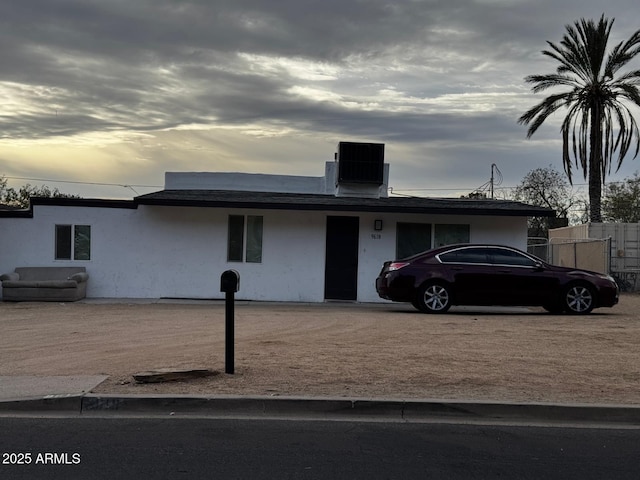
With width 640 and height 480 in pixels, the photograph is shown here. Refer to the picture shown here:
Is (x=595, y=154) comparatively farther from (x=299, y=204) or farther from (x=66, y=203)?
(x=66, y=203)

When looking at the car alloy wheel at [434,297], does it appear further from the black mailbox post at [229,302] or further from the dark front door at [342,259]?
the black mailbox post at [229,302]

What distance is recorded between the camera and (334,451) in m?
5.86

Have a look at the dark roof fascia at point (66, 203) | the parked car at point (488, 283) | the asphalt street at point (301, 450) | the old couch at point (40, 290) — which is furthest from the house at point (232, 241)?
the asphalt street at point (301, 450)

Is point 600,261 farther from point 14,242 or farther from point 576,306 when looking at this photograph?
point 14,242

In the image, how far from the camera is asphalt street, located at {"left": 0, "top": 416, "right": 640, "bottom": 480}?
5.37 meters

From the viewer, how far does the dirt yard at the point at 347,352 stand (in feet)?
25.1

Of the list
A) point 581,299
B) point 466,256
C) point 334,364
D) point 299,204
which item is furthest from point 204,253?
point 334,364

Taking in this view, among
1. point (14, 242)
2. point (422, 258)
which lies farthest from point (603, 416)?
point (14, 242)

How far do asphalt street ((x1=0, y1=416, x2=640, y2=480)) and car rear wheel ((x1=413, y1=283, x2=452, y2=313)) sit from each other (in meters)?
8.76

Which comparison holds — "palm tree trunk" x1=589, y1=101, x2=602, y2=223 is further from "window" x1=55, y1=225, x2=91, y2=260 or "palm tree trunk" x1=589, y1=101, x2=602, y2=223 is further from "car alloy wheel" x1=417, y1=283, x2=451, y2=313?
"window" x1=55, y1=225, x2=91, y2=260

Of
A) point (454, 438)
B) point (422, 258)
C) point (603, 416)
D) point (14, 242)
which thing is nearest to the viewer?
point (454, 438)

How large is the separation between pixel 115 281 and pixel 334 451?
14.3 meters

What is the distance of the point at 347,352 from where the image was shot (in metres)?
9.85

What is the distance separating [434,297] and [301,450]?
32.7 feet
